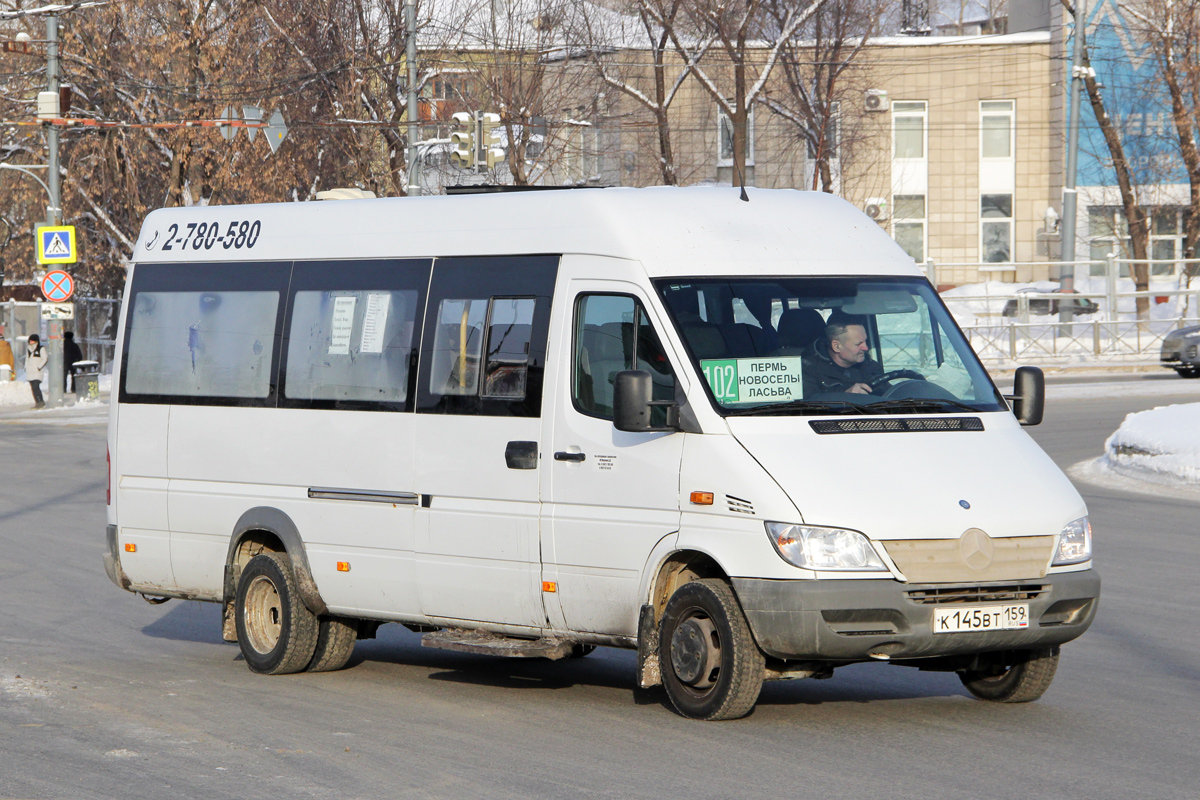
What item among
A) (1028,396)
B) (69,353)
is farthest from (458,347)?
(69,353)

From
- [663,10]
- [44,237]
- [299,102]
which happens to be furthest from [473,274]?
[663,10]

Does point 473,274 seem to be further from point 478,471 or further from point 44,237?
point 44,237

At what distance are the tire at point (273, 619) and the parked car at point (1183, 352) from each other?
3039 centimetres

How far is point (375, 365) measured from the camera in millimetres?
9094

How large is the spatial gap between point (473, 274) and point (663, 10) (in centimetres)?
3735

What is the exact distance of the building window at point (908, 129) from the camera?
60750 millimetres

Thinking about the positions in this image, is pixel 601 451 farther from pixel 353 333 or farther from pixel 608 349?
pixel 353 333

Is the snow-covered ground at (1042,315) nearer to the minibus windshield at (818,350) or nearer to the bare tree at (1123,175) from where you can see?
the bare tree at (1123,175)

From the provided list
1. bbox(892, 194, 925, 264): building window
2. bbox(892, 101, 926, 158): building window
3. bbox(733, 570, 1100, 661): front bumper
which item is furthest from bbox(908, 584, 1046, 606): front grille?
bbox(892, 101, 926, 158): building window

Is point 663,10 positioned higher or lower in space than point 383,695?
higher

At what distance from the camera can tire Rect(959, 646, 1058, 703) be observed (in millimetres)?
7879

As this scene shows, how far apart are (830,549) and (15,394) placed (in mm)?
35166

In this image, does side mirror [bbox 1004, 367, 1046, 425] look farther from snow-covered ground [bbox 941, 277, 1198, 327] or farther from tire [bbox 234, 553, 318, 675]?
snow-covered ground [bbox 941, 277, 1198, 327]

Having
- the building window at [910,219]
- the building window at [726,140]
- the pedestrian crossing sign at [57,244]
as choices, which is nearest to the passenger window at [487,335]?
the pedestrian crossing sign at [57,244]
